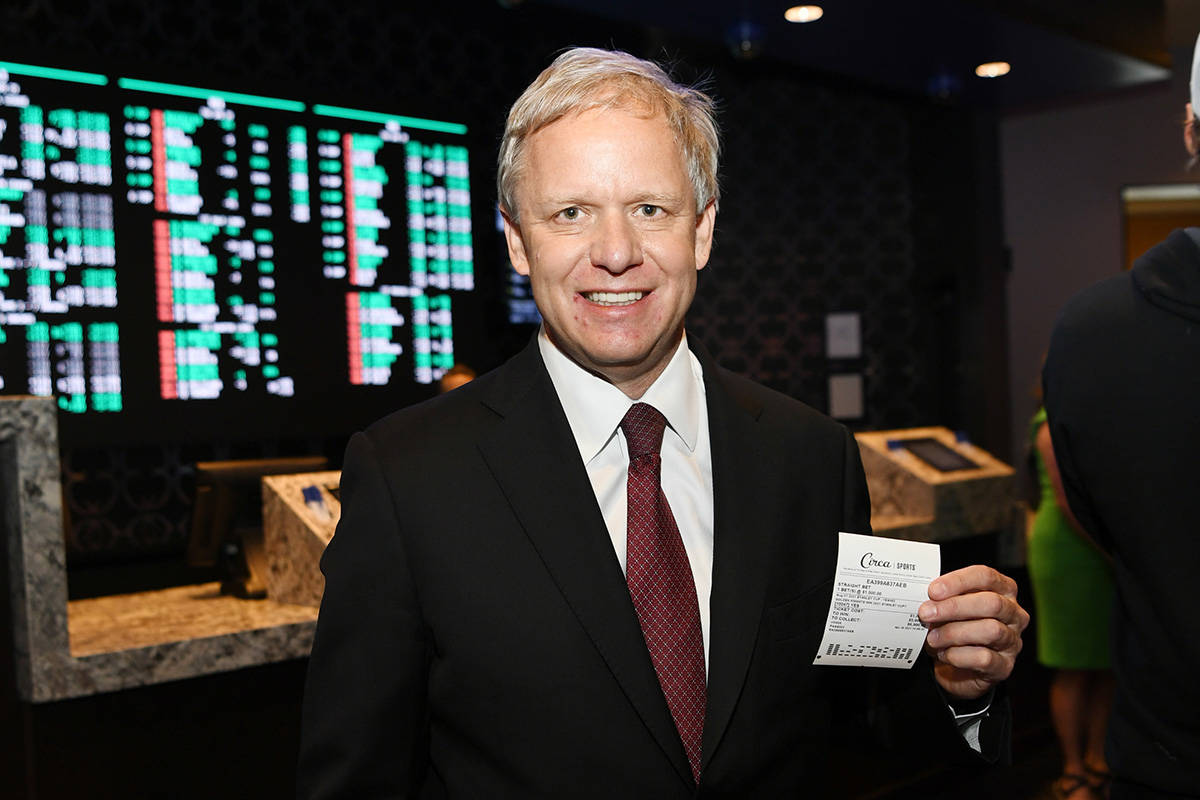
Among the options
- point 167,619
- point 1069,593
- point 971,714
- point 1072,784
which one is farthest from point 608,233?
point 1072,784

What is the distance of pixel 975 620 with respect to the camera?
3.87 ft

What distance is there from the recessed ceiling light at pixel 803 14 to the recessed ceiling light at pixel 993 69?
1.51 meters

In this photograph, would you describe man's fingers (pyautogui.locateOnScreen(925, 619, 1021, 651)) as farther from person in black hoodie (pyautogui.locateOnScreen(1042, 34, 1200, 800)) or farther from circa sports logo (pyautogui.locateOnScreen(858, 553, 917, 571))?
person in black hoodie (pyautogui.locateOnScreen(1042, 34, 1200, 800))

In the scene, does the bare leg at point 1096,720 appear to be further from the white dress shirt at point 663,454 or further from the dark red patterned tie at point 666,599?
the dark red patterned tie at point 666,599

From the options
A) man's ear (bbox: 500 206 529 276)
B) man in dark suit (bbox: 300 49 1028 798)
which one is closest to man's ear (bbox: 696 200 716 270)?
man in dark suit (bbox: 300 49 1028 798)

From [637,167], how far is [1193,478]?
861 millimetres

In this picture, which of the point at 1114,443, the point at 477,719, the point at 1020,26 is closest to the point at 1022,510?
the point at 1020,26

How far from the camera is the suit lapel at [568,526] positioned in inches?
45.3

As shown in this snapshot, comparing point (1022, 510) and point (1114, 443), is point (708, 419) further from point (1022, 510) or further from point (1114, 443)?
point (1022, 510)

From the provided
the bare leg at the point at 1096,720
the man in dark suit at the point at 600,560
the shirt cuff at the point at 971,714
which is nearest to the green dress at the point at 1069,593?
the bare leg at the point at 1096,720

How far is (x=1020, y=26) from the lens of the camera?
5289mm

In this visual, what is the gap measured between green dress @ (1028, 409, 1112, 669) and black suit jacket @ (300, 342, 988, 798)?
247 cm

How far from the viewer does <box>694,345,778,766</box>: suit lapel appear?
118cm

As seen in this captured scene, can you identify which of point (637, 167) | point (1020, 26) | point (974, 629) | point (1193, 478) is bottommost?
point (974, 629)
